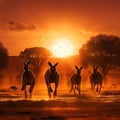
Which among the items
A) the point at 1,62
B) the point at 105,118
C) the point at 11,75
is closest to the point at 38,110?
the point at 105,118

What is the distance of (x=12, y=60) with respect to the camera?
125 m

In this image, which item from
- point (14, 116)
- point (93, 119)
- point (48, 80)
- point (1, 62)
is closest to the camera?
point (93, 119)

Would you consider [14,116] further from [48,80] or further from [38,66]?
[38,66]

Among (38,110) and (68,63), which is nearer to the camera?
(38,110)

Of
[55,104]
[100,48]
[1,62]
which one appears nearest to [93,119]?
[55,104]

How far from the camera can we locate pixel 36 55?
94.7 metres

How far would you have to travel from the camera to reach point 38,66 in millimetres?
90688

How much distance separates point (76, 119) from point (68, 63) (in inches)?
4043

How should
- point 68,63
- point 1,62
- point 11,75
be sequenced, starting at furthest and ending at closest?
point 68,63, point 11,75, point 1,62

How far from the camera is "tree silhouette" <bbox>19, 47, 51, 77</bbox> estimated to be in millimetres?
92000

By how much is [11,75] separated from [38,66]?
19.6 meters

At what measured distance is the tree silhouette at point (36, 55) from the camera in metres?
92.0

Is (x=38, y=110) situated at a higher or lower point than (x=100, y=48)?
lower

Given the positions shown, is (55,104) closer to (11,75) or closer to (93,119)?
(93,119)
